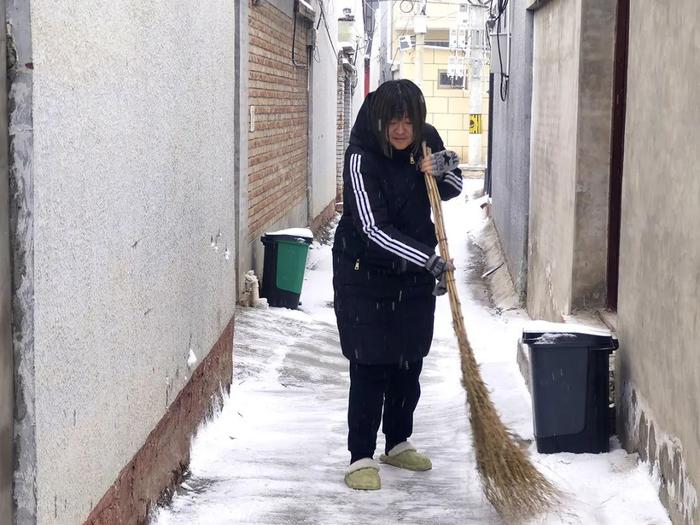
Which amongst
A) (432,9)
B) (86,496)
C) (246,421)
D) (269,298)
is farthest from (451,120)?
(86,496)

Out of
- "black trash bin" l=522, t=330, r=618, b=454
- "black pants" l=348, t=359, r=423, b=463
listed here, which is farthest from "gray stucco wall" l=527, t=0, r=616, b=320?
"black pants" l=348, t=359, r=423, b=463

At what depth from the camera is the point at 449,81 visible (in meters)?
42.5

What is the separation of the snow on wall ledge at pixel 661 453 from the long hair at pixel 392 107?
1.50m

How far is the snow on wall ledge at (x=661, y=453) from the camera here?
3.89 m

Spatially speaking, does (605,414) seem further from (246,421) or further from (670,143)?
(246,421)

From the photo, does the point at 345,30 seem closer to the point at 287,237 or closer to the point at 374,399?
the point at 287,237

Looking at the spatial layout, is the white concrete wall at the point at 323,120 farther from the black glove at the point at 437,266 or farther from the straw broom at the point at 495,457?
the black glove at the point at 437,266

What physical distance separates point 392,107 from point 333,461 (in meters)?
1.70

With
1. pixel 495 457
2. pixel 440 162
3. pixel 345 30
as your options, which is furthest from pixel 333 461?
pixel 345 30

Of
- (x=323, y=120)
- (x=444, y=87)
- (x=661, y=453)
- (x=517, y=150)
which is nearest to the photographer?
(x=661, y=453)

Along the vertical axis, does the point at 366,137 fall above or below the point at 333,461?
above

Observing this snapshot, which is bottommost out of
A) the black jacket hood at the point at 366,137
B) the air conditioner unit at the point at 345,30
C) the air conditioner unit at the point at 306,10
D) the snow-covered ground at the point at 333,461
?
the snow-covered ground at the point at 333,461

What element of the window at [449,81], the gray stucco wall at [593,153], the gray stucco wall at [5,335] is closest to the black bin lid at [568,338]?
the gray stucco wall at [593,153]

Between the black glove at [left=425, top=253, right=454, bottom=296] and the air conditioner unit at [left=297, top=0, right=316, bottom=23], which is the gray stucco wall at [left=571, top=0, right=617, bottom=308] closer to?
the black glove at [left=425, top=253, right=454, bottom=296]
